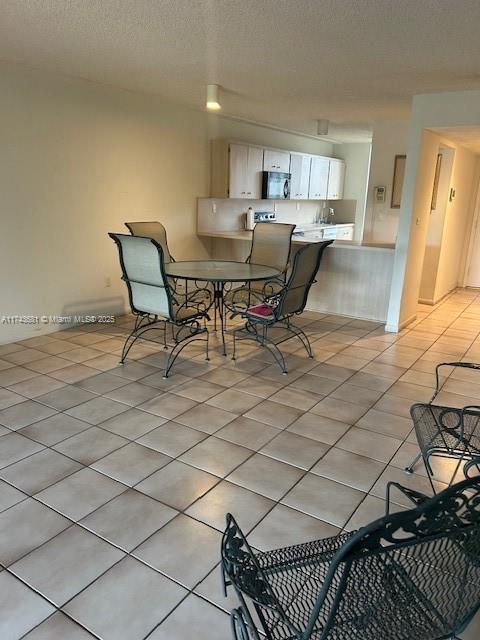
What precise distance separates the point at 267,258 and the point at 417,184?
158 centimetres

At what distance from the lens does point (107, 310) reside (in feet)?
16.6

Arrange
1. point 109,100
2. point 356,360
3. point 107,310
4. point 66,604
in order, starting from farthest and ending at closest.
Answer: point 107,310 → point 109,100 → point 356,360 → point 66,604

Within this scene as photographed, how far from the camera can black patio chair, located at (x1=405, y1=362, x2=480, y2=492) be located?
6.48 feet

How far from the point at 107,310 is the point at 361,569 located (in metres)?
4.46

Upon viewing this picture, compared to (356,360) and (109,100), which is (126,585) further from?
(109,100)

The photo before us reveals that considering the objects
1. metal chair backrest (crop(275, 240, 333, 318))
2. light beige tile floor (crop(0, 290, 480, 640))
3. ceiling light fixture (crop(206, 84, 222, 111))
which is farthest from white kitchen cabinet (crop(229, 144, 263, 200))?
light beige tile floor (crop(0, 290, 480, 640))

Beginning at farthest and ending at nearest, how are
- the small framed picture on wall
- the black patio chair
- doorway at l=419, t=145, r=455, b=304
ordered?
the small framed picture on wall, doorway at l=419, t=145, r=455, b=304, the black patio chair

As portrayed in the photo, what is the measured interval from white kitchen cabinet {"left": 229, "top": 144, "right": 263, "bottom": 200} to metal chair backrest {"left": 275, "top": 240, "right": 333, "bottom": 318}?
252 centimetres

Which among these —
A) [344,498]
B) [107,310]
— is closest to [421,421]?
[344,498]

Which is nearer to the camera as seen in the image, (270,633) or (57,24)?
(270,633)

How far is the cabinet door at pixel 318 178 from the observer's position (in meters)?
7.74

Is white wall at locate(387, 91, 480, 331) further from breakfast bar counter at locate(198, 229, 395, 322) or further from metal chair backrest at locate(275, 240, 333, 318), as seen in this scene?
metal chair backrest at locate(275, 240, 333, 318)

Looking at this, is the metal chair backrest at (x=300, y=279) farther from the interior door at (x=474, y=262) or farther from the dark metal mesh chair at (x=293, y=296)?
the interior door at (x=474, y=262)

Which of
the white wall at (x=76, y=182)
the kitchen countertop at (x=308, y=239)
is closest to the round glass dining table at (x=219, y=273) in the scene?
the white wall at (x=76, y=182)
